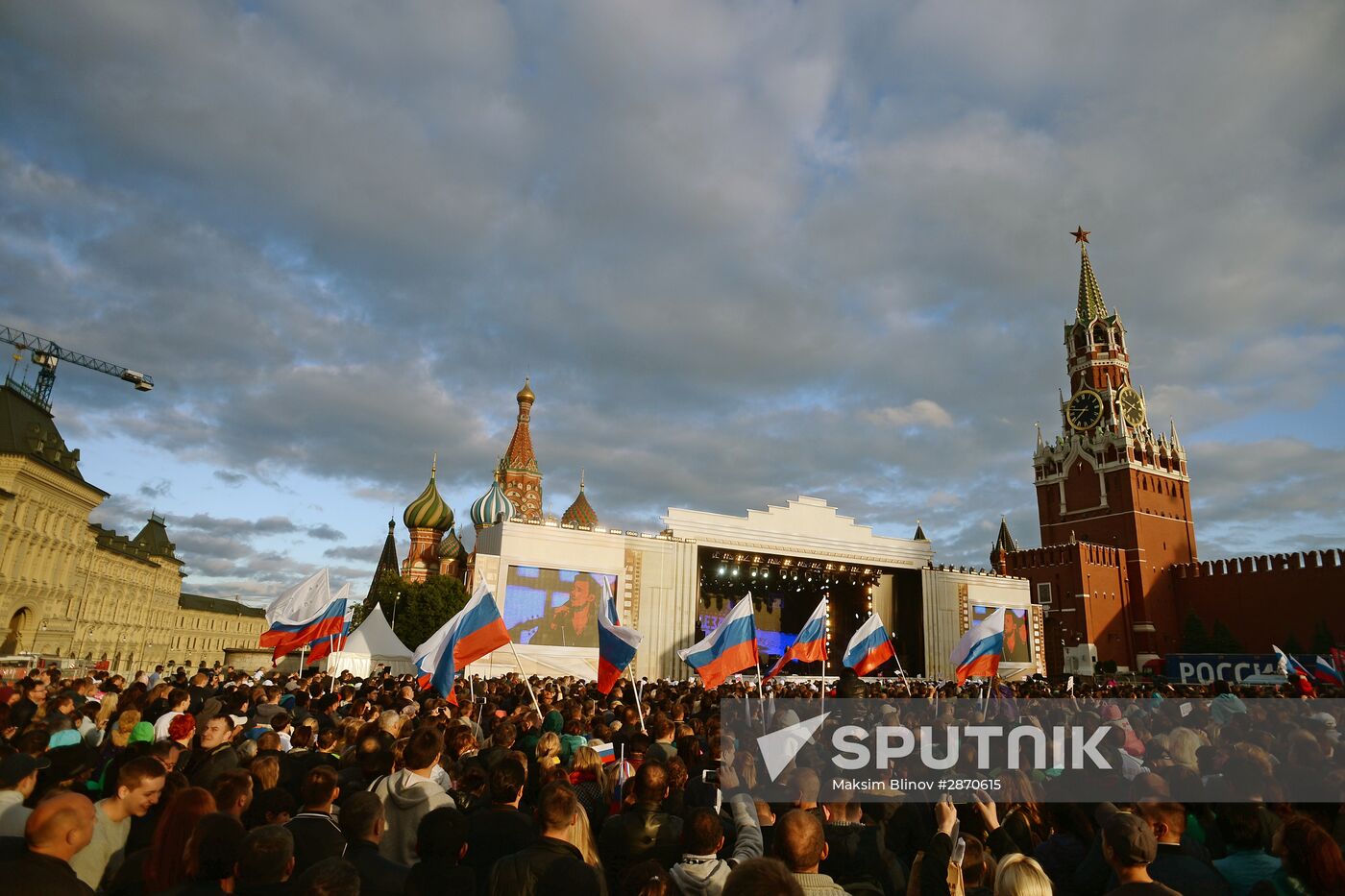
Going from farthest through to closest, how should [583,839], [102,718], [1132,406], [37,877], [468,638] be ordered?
[1132,406] → [468,638] → [102,718] → [583,839] → [37,877]

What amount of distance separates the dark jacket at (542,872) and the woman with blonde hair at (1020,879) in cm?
173

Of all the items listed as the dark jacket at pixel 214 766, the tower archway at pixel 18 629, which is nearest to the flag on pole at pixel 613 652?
the dark jacket at pixel 214 766

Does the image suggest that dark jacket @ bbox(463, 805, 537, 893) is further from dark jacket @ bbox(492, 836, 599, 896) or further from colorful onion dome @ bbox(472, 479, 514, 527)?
colorful onion dome @ bbox(472, 479, 514, 527)

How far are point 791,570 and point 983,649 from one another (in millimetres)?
29094

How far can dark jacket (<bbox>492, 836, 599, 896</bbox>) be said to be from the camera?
11.1 feet

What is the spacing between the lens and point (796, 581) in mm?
46625

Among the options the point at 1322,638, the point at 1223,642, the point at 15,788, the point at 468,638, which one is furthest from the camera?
the point at 1223,642

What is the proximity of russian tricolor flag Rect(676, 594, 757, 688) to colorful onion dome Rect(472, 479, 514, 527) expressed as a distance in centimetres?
4768

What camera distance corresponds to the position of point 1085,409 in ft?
226

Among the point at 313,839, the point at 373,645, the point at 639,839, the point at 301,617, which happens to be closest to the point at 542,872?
the point at 639,839

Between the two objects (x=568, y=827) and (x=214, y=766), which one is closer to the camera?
(x=568, y=827)

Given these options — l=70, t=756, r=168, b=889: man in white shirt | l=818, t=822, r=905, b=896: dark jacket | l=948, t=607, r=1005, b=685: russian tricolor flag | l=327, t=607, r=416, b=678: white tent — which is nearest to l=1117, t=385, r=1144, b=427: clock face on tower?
l=948, t=607, r=1005, b=685: russian tricolor flag

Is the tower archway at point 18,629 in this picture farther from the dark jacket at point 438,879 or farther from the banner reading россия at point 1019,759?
the dark jacket at point 438,879

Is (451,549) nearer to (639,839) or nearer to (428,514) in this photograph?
(428,514)
